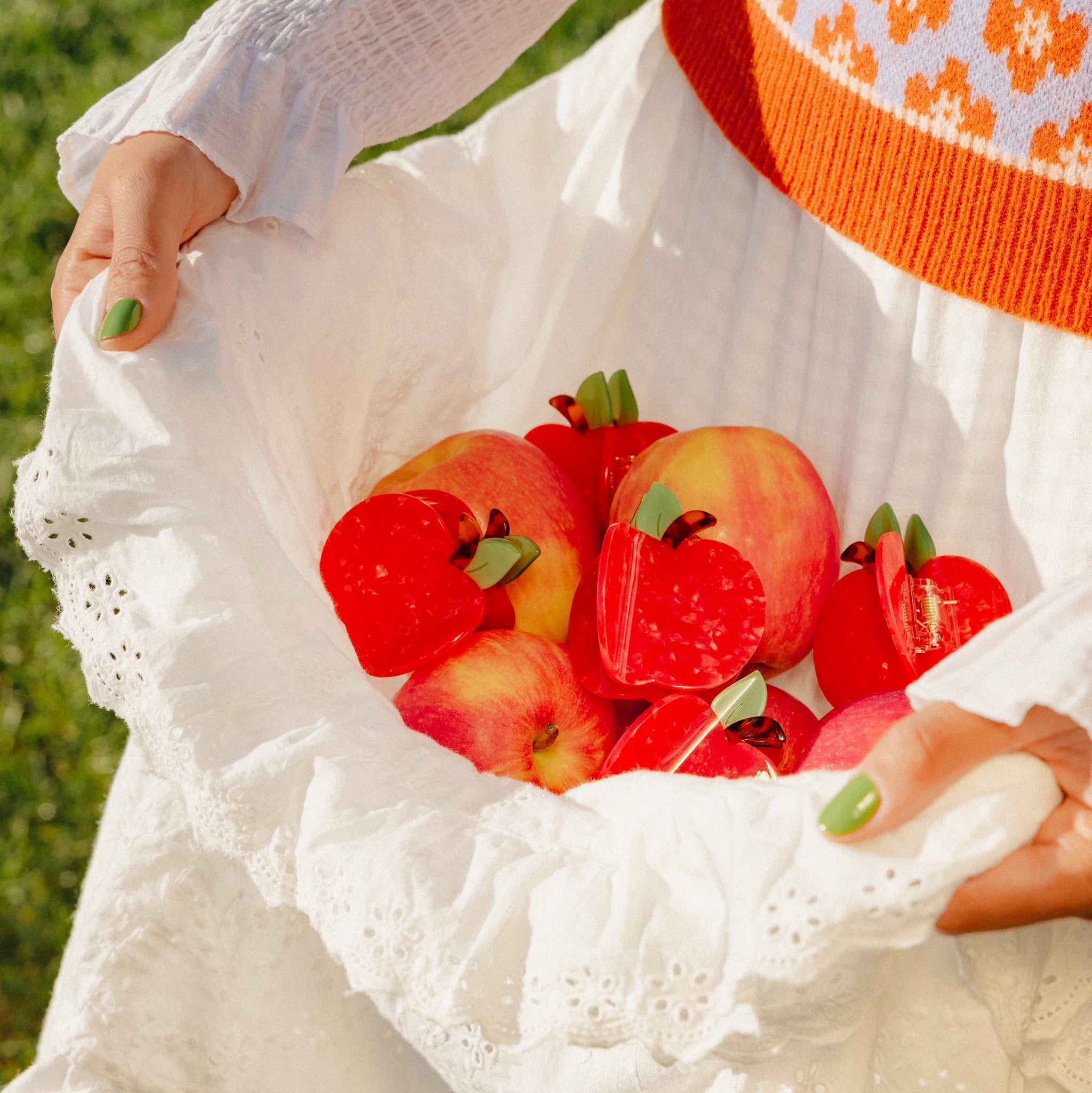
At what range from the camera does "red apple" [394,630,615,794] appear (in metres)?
0.63

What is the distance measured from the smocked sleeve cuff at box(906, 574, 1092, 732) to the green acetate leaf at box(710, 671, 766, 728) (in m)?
0.13

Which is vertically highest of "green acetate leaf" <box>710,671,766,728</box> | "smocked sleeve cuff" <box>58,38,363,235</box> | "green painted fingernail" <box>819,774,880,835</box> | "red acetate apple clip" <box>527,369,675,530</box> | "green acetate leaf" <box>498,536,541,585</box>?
"smocked sleeve cuff" <box>58,38,363,235</box>

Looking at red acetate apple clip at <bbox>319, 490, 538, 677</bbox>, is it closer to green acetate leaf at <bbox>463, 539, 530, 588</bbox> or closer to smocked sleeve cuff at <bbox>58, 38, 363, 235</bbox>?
green acetate leaf at <bbox>463, 539, 530, 588</bbox>

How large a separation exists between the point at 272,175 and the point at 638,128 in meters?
0.31

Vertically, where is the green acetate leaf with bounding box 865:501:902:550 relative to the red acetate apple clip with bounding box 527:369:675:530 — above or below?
below

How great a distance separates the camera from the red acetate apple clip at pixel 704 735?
0.59 meters

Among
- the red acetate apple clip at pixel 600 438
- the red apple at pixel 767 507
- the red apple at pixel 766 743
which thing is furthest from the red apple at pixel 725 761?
the red acetate apple clip at pixel 600 438

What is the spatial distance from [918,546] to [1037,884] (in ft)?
0.93

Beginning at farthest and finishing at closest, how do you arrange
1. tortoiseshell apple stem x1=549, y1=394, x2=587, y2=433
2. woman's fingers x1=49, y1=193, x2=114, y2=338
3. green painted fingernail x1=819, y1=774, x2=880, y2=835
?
1. tortoiseshell apple stem x1=549, y1=394, x2=587, y2=433
2. woman's fingers x1=49, y1=193, x2=114, y2=338
3. green painted fingernail x1=819, y1=774, x2=880, y2=835

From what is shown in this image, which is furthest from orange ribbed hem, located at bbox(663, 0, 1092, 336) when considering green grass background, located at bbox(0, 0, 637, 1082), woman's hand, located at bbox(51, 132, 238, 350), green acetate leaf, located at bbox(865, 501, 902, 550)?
green grass background, located at bbox(0, 0, 637, 1082)

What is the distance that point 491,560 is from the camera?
658 mm

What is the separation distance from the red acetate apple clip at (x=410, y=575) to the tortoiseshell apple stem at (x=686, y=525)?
81 millimetres

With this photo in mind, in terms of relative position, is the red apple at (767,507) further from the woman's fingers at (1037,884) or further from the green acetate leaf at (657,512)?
the woman's fingers at (1037,884)

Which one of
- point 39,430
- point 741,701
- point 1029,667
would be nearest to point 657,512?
point 741,701
